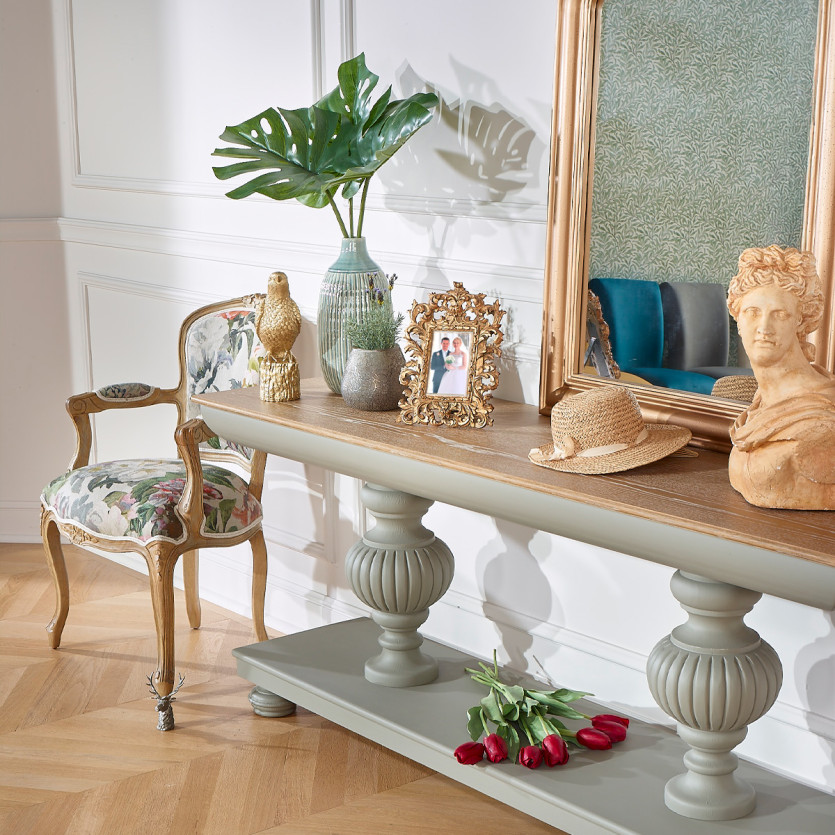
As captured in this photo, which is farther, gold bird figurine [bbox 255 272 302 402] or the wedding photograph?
gold bird figurine [bbox 255 272 302 402]

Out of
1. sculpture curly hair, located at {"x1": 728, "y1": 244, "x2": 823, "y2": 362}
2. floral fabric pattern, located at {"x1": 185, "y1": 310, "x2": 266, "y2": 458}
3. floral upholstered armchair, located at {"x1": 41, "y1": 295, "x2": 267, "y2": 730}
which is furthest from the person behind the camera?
floral fabric pattern, located at {"x1": 185, "y1": 310, "x2": 266, "y2": 458}

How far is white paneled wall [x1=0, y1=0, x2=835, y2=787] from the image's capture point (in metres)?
2.52

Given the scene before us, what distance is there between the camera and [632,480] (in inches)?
77.6

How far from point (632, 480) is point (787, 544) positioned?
38cm

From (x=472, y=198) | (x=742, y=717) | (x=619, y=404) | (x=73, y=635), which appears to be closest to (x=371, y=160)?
(x=472, y=198)

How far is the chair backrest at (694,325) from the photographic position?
2150 mm

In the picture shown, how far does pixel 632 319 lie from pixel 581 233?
9.0 inches

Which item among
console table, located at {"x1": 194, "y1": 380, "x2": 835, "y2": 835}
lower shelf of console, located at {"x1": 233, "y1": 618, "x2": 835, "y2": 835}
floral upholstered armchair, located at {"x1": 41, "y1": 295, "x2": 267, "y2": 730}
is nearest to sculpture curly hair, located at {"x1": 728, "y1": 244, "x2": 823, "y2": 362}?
console table, located at {"x1": 194, "y1": 380, "x2": 835, "y2": 835}

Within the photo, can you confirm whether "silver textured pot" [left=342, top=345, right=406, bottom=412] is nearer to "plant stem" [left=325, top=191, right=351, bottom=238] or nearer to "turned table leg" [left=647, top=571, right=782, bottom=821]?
"plant stem" [left=325, top=191, right=351, bottom=238]

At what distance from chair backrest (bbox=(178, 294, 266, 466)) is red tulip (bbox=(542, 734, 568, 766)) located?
132cm

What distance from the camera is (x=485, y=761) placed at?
89.4 inches

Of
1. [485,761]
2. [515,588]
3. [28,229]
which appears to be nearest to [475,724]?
[485,761]

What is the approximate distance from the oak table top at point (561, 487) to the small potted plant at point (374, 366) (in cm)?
4

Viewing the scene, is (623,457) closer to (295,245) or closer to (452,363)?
(452,363)
